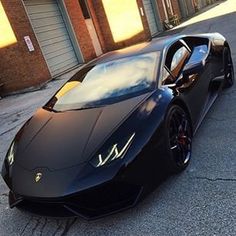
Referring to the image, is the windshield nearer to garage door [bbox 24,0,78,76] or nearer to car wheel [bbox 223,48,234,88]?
car wheel [bbox 223,48,234,88]

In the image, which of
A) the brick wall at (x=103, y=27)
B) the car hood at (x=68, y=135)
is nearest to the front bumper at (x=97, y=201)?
the car hood at (x=68, y=135)

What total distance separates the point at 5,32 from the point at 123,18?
23.9 feet

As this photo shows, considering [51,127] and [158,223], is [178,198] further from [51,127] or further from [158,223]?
[51,127]

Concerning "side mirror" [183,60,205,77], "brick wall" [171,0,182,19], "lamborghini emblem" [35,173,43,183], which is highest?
"side mirror" [183,60,205,77]

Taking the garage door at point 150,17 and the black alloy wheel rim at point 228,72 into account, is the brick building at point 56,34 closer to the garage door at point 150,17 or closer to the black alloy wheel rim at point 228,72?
the garage door at point 150,17

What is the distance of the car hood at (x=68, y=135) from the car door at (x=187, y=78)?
1.68 feet

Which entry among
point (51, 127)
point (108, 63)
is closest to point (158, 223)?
point (51, 127)

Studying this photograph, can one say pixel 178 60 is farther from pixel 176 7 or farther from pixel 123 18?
pixel 176 7

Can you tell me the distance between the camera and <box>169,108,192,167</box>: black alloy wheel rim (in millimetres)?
3422

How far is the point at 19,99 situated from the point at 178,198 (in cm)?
814

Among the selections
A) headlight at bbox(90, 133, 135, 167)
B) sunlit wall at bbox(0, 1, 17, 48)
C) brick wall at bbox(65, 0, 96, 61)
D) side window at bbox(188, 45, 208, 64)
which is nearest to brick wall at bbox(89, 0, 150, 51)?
brick wall at bbox(65, 0, 96, 61)

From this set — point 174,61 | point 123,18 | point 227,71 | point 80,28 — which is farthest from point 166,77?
Answer: point 123,18

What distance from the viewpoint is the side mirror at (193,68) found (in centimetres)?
415

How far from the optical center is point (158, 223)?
9.50ft
